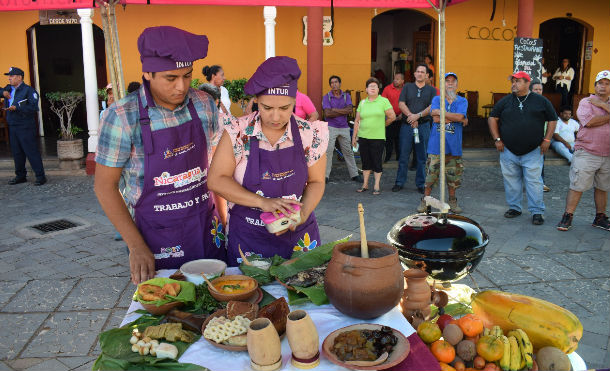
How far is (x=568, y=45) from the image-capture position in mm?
14883

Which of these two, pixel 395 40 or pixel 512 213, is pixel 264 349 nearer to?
pixel 512 213

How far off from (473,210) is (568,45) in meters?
10.3

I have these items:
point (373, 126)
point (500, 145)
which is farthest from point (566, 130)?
point (373, 126)

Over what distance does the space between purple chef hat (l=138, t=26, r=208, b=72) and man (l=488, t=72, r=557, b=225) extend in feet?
16.9

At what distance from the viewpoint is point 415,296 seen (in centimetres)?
214

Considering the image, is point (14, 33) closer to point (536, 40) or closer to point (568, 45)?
point (536, 40)

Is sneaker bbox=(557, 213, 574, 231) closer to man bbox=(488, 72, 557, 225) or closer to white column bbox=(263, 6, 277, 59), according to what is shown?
man bbox=(488, 72, 557, 225)

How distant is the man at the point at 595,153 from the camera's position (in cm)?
599

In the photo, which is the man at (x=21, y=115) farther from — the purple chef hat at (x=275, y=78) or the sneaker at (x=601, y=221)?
the sneaker at (x=601, y=221)

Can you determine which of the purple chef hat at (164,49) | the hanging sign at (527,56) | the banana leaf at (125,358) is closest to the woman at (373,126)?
the hanging sign at (527,56)

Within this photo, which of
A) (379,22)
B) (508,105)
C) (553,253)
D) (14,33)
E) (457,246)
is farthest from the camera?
(379,22)

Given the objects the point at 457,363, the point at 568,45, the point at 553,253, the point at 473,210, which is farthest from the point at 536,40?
the point at 457,363

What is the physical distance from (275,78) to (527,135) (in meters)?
5.04

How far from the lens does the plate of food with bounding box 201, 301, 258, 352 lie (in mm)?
1739
